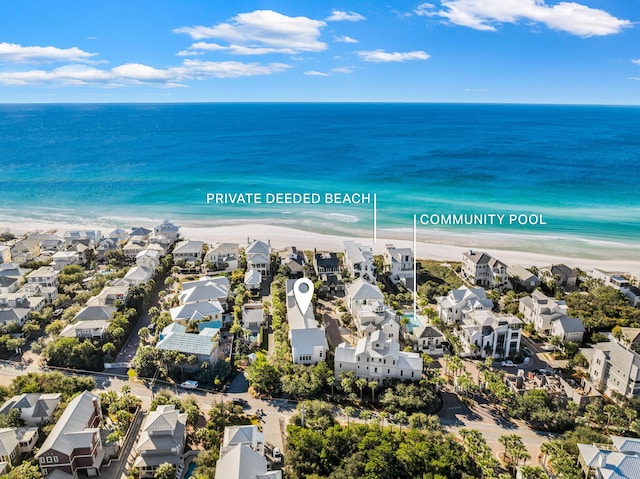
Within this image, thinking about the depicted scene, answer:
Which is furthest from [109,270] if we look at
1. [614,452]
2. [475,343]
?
[614,452]

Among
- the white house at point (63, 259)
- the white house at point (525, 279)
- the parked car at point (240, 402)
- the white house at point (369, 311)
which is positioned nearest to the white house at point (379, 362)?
the white house at point (369, 311)

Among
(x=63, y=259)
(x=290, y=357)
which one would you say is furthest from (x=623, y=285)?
(x=63, y=259)

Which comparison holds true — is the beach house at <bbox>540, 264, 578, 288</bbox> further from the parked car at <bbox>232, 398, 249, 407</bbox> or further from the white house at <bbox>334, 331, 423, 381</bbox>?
the parked car at <bbox>232, 398, 249, 407</bbox>

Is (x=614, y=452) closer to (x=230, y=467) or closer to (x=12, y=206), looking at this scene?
(x=230, y=467)

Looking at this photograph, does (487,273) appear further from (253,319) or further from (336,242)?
(253,319)

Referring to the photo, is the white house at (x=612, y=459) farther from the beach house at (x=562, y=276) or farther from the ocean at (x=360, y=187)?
the ocean at (x=360, y=187)

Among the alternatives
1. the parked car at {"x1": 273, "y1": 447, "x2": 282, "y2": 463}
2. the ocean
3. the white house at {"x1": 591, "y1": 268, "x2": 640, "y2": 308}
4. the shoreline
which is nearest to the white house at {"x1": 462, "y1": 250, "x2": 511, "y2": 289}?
the shoreline

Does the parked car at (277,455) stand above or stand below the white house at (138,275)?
below
